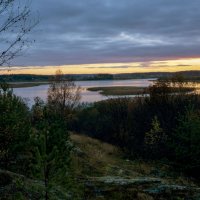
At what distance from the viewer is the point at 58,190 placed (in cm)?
1474

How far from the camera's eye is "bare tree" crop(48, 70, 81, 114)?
77606mm

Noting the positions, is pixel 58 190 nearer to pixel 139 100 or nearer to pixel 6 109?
pixel 6 109

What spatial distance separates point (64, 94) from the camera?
79750mm

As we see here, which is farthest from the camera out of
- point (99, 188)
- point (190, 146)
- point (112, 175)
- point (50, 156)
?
point (190, 146)

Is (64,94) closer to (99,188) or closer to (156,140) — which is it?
(156,140)

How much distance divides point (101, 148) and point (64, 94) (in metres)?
36.1

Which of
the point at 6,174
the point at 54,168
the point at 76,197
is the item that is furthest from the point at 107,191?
the point at 54,168

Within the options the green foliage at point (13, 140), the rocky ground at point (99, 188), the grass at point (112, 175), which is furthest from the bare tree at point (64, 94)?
the green foliage at point (13, 140)

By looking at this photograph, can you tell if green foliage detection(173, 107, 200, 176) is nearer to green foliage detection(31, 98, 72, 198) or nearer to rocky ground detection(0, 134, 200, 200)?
rocky ground detection(0, 134, 200, 200)

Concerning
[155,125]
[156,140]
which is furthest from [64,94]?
[155,125]

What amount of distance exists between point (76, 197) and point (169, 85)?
161 feet

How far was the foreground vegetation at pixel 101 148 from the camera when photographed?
43.6 feet

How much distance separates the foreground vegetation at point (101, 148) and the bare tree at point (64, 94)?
0.20 m

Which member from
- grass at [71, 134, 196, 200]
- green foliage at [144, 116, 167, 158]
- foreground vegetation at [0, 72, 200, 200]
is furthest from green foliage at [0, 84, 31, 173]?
green foliage at [144, 116, 167, 158]
